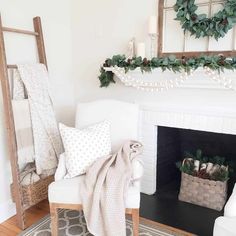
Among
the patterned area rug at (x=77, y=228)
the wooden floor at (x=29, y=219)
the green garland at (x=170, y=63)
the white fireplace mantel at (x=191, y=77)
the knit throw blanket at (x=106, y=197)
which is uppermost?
the green garland at (x=170, y=63)

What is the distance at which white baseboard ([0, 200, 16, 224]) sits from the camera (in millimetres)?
2264

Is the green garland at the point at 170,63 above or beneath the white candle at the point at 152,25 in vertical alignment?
beneath

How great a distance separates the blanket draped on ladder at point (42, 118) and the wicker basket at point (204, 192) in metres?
1.19

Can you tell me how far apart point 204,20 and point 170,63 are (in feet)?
1.27

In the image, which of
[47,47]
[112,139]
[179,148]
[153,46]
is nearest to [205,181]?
[179,148]

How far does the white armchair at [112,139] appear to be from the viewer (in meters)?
1.82

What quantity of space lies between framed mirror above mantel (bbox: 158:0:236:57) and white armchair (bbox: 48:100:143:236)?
58cm

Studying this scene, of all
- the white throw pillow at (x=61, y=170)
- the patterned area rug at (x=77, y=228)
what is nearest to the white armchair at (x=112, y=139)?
the white throw pillow at (x=61, y=170)

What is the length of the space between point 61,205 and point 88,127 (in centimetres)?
62

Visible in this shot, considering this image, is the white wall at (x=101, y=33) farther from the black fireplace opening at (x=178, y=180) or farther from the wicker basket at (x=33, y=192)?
the wicker basket at (x=33, y=192)

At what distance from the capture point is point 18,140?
217 centimetres

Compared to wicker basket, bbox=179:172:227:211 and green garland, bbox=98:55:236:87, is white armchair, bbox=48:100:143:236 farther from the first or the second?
wicker basket, bbox=179:172:227:211

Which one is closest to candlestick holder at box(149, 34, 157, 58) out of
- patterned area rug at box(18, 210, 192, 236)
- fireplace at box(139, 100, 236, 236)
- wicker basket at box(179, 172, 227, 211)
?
fireplace at box(139, 100, 236, 236)

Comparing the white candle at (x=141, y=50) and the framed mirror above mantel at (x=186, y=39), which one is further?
the white candle at (x=141, y=50)
